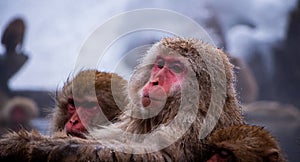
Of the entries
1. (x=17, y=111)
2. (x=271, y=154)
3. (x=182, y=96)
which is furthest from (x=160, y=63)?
(x=17, y=111)

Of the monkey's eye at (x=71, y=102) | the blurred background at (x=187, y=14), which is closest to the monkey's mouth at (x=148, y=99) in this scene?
the monkey's eye at (x=71, y=102)

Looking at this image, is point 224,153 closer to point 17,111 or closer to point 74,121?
point 74,121

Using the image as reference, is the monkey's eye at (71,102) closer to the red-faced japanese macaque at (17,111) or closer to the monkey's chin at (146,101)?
the monkey's chin at (146,101)

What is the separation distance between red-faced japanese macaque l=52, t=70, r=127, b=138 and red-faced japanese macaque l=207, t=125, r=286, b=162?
2.42 feet

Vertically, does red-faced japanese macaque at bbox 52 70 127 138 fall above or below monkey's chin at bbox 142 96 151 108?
above

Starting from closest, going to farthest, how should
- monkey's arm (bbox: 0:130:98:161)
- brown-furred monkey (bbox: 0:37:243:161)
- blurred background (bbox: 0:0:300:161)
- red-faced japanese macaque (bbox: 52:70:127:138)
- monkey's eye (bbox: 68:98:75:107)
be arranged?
monkey's arm (bbox: 0:130:98:161) → brown-furred monkey (bbox: 0:37:243:161) → red-faced japanese macaque (bbox: 52:70:127:138) → monkey's eye (bbox: 68:98:75:107) → blurred background (bbox: 0:0:300:161)

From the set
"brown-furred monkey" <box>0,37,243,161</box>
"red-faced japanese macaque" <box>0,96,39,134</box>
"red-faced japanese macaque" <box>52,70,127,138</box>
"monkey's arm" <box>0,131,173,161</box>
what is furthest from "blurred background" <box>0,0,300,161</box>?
"monkey's arm" <box>0,131,173,161</box>

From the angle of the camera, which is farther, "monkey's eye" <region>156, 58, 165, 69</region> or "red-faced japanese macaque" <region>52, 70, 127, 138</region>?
"red-faced japanese macaque" <region>52, 70, 127, 138</region>

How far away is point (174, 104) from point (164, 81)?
0.35ft

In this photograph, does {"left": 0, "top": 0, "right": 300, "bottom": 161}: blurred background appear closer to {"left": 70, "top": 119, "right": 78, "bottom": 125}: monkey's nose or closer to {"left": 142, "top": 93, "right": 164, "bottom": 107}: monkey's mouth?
{"left": 70, "top": 119, "right": 78, "bottom": 125}: monkey's nose

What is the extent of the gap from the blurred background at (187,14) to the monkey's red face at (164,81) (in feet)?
6.37

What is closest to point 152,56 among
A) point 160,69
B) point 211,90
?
point 160,69

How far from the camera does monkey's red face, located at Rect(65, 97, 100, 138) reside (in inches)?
113

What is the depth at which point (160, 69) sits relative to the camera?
253cm
